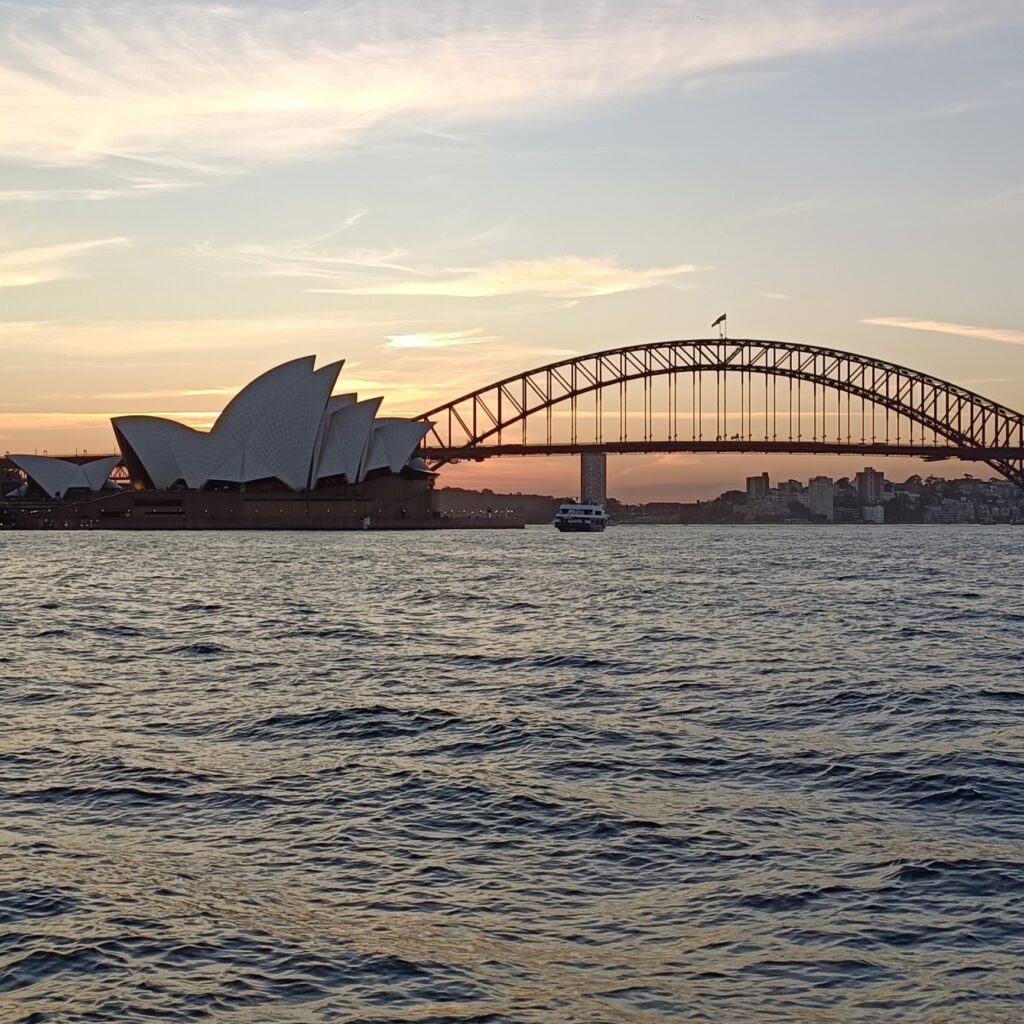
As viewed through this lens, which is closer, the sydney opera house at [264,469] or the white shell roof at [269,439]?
the white shell roof at [269,439]

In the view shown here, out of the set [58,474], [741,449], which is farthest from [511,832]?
[58,474]

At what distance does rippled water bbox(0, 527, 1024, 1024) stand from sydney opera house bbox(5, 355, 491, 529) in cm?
10376

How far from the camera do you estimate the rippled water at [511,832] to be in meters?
8.02

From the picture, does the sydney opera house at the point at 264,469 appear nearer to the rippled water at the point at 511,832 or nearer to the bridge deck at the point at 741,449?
the bridge deck at the point at 741,449

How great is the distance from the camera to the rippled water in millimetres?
8016

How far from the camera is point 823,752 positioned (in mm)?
15109

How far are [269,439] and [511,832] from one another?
120972 mm

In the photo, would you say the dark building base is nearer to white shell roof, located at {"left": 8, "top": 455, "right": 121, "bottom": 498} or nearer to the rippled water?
white shell roof, located at {"left": 8, "top": 455, "right": 121, "bottom": 498}

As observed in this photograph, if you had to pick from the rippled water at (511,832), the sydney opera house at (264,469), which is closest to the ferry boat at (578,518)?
the sydney opera house at (264,469)

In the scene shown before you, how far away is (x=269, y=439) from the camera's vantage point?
12988 cm

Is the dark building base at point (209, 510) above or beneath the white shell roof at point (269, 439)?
beneath

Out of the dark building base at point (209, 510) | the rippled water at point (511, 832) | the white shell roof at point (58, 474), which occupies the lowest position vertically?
the rippled water at point (511, 832)

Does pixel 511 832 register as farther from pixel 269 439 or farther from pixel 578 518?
pixel 578 518

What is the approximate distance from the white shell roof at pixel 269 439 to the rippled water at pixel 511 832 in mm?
99967
